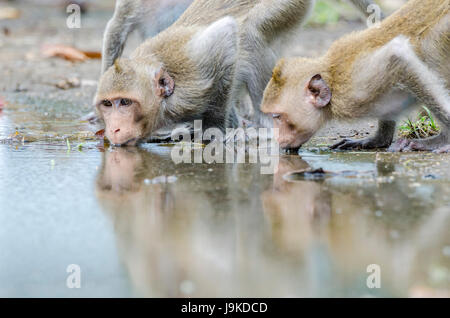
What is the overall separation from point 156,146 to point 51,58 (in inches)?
247

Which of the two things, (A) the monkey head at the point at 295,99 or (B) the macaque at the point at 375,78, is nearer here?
(B) the macaque at the point at 375,78

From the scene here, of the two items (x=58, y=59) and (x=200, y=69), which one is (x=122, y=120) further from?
(x=58, y=59)

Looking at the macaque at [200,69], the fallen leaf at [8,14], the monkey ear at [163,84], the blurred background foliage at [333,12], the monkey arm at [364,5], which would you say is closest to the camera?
the macaque at [200,69]

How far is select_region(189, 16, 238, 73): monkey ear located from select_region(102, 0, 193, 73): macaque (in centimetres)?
158

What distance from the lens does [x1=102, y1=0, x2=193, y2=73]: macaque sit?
24.6 feet

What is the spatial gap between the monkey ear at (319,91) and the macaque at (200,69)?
43.6 inches

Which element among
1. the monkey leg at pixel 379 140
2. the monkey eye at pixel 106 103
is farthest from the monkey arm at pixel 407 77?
the monkey eye at pixel 106 103

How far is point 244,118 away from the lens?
7.51 metres

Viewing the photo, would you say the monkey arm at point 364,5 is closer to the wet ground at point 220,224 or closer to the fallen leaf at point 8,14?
the wet ground at point 220,224

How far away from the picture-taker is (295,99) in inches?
211

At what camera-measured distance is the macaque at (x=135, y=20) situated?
749cm

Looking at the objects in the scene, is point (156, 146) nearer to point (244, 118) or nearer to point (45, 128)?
point (45, 128)

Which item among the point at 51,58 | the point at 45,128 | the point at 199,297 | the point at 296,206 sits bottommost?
the point at 199,297

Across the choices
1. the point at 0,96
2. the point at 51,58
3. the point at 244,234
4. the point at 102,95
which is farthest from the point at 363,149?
the point at 51,58
